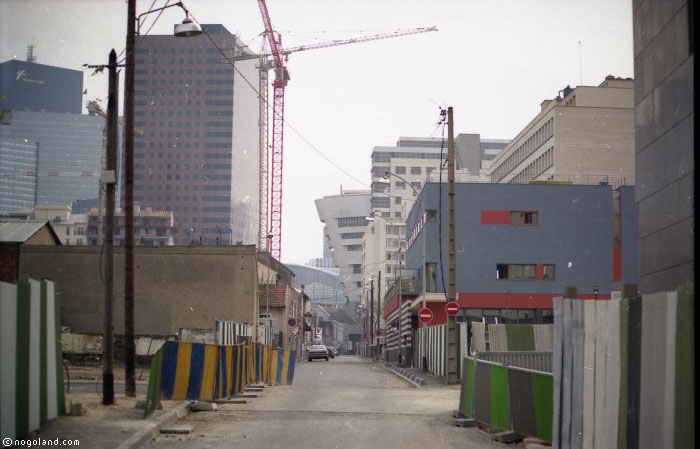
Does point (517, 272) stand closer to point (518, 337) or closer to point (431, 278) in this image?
point (431, 278)

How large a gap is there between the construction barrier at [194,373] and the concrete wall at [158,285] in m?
25.5

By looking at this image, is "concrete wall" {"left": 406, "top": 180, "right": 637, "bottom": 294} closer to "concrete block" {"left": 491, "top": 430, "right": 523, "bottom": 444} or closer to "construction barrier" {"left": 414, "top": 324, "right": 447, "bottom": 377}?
"construction barrier" {"left": 414, "top": 324, "right": 447, "bottom": 377}

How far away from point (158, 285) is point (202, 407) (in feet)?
107

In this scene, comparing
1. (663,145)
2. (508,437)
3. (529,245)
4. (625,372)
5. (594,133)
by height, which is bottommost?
(508,437)

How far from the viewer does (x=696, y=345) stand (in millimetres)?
7199

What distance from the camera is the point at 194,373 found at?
715 inches

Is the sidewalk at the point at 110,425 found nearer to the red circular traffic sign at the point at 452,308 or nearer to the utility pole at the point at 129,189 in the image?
the utility pole at the point at 129,189

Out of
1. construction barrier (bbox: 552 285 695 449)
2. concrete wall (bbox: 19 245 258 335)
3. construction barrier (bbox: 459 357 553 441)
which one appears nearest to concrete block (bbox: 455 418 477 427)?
construction barrier (bbox: 459 357 553 441)

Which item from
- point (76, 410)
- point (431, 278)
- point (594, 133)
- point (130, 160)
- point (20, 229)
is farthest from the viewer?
point (594, 133)

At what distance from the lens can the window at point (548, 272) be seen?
2628 inches

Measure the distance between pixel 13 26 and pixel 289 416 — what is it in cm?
888

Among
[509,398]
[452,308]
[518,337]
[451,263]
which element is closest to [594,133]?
[518,337]

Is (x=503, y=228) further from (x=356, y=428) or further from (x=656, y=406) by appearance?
(x=656, y=406)

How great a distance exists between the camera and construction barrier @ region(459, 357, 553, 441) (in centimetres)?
1297
